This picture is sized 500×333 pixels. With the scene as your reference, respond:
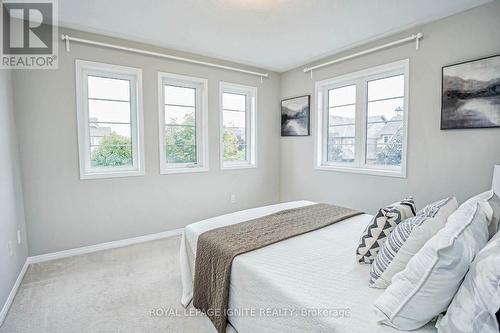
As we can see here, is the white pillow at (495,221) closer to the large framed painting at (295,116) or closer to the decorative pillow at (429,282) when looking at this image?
the decorative pillow at (429,282)

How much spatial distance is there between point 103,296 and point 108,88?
7.51ft

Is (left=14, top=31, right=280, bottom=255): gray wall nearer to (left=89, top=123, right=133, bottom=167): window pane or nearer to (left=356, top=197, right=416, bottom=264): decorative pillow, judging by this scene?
(left=89, top=123, right=133, bottom=167): window pane

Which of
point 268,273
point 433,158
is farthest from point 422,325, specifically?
point 433,158

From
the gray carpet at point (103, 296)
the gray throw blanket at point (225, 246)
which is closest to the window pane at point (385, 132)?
the gray throw blanket at point (225, 246)

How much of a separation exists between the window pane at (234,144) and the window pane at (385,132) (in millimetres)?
1898

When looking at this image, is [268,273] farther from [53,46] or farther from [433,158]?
[53,46]

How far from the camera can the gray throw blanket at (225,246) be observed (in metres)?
1.62

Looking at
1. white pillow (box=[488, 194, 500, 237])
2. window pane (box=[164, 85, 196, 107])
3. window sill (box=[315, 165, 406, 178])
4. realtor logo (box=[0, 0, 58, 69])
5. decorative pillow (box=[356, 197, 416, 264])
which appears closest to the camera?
white pillow (box=[488, 194, 500, 237])

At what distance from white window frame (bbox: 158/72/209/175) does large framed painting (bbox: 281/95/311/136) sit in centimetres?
141

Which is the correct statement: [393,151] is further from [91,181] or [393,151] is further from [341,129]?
[91,181]

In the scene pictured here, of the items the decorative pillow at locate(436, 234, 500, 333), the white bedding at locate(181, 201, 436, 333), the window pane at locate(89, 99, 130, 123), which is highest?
the window pane at locate(89, 99, 130, 123)

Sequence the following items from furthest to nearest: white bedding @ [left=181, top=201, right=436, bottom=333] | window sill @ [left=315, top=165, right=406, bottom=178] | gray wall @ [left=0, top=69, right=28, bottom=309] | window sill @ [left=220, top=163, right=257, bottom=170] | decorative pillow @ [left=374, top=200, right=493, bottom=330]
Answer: window sill @ [left=220, top=163, right=257, bottom=170], window sill @ [left=315, top=165, right=406, bottom=178], gray wall @ [left=0, top=69, right=28, bottom=309], white bedding @ [left=181, top=201, right=436, bottom=333], decorative pillow @ [left=374, top=200, right=493, bottom=330]

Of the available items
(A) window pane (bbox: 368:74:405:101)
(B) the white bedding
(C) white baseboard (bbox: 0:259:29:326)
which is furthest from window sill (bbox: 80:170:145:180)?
(A) window pane (bbox: 368:74:405:101)

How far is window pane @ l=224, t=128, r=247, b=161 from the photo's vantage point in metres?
4.18
